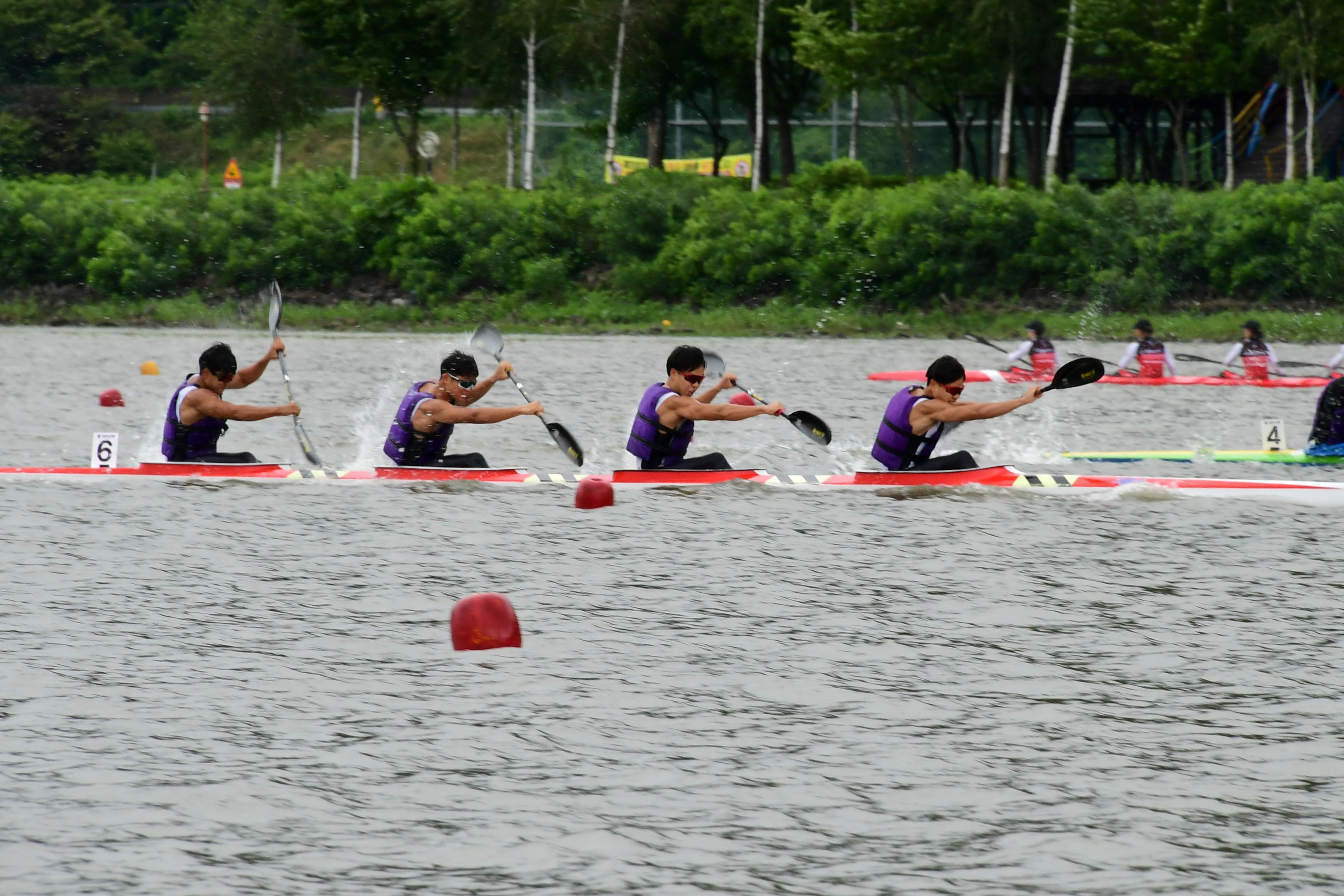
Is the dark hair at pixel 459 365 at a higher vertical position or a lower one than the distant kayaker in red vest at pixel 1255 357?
lower

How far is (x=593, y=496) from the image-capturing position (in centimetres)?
1320

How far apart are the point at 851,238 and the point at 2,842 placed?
28025 mm

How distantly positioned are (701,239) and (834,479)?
2054 cm

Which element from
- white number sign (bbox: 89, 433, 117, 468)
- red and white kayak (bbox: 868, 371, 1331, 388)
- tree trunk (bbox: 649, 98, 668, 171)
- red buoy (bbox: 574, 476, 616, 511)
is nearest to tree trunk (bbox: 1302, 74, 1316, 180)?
red and white kayak (bbox: 868, 371, 1331, 388)

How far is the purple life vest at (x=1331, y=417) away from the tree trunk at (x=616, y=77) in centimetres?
2508

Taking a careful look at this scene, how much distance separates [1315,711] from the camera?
25.5ft

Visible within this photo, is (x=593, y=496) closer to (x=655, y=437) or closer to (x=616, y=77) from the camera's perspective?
(x=655, y=437)

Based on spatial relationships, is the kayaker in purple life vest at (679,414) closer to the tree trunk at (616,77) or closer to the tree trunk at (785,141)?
the tree trunk at (616,77)

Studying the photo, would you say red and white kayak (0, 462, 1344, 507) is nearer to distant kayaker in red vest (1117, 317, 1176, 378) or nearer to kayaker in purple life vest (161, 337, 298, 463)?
kayaker in purple life vest (161, 337, 298, 463)

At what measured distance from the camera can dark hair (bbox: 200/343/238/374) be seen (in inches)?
509

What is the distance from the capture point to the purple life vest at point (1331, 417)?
48.3ft

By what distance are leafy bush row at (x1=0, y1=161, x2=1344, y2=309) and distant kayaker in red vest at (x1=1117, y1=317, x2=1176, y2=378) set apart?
9927 millimetres

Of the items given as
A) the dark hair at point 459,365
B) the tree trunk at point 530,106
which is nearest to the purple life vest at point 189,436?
the dark hair at point 459,365

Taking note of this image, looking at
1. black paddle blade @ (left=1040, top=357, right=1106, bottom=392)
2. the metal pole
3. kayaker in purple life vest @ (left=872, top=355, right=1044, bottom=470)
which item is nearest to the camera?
kayaker in purple life vest @ (left=872, top=355, right=1044, bottom=470)
